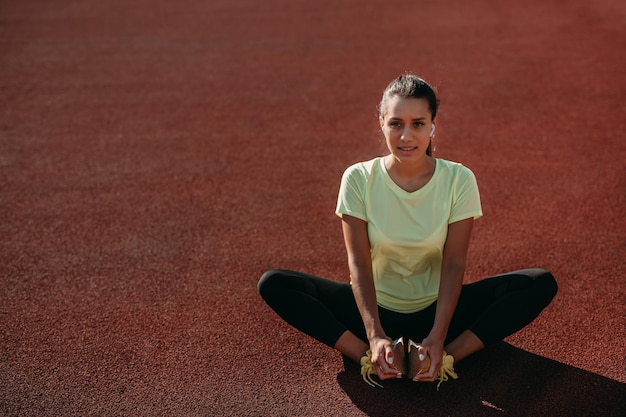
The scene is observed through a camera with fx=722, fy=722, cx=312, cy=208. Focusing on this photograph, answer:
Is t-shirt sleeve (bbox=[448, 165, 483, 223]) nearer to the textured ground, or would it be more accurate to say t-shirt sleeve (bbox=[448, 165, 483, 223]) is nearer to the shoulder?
the shoulder

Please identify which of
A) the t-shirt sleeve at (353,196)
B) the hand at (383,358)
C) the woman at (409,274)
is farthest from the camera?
the t-shirt sleeve at (353,196)

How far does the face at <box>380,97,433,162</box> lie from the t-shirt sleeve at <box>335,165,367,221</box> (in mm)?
248

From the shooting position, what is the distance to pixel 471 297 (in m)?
3.88

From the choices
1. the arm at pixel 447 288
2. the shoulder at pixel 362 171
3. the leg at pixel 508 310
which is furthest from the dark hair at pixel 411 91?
the leg at pixel 508 310

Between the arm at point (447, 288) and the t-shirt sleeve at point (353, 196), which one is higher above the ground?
the t-shirt sleeve at point (353, 196)

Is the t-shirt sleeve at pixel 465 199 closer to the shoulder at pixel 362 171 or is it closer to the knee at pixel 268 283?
the shoulder at pixel 362 171

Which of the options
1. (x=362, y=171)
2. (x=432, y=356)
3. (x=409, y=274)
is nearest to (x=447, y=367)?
(x=432, y=356)

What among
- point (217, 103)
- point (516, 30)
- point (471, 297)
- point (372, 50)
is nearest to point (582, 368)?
point (471, 297)

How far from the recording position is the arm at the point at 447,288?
350 cm

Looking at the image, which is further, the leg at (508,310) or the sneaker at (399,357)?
the leg at (508,310)

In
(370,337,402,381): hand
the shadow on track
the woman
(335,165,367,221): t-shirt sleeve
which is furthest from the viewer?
(335,165,367,221): t-shirt sleeve

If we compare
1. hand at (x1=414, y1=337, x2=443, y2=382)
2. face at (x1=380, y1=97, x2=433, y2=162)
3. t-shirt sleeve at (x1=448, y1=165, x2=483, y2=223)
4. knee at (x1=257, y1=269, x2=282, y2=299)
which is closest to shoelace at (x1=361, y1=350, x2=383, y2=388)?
hand at (x1=414, y1=337, x2=443, y2=382)

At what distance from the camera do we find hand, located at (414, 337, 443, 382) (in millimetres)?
3475

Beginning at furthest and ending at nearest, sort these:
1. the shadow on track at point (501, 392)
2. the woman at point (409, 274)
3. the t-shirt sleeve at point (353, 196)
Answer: the t-shirt sleeve at point (353, 196) < the woman at point (409, 274) < the shadow on track at point (501, 392)
